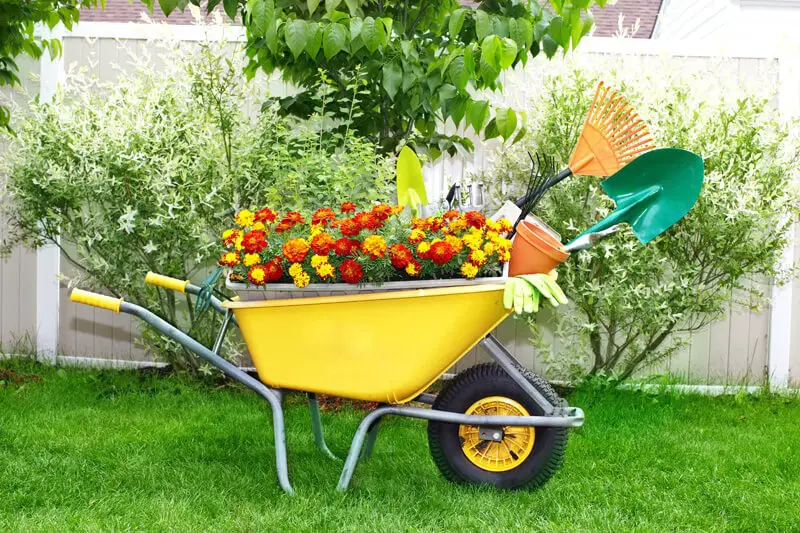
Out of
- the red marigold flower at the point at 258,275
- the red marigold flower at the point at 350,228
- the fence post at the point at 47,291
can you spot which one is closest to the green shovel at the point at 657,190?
the red marigold flower at the point at 350,228

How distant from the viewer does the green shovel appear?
6.73 ft

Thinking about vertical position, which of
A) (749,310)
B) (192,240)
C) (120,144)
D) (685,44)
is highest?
(685,44)

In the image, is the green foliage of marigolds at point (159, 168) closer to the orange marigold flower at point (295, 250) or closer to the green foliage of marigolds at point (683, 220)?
the green foliage of marigolds at point (683, 220)

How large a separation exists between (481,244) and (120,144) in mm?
1879

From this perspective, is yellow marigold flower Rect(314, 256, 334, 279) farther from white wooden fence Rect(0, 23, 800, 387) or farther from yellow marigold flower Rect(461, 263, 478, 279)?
white wooden fence Rect(0, 23, 800, 387)

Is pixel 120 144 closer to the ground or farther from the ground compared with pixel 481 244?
farther from the ground

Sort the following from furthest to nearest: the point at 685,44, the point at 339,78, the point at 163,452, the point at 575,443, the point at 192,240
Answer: the point at 685,44, the point at 192,240, the point at 339,78, the point at 575,443, the point at 163,452

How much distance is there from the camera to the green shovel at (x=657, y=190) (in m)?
2.05

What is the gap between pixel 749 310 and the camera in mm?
3971

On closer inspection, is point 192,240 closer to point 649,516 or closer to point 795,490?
point 649,516

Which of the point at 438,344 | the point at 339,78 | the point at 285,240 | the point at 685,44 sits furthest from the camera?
the point at 685,44

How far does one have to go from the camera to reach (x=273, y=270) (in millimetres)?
2057

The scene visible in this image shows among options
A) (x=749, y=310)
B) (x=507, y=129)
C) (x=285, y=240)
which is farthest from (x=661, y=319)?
(x=285, y=240)

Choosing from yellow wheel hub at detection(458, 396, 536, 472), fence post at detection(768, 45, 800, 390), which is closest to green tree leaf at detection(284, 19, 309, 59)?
yellow wheel hub at detection(458, 396, 536, 472)
